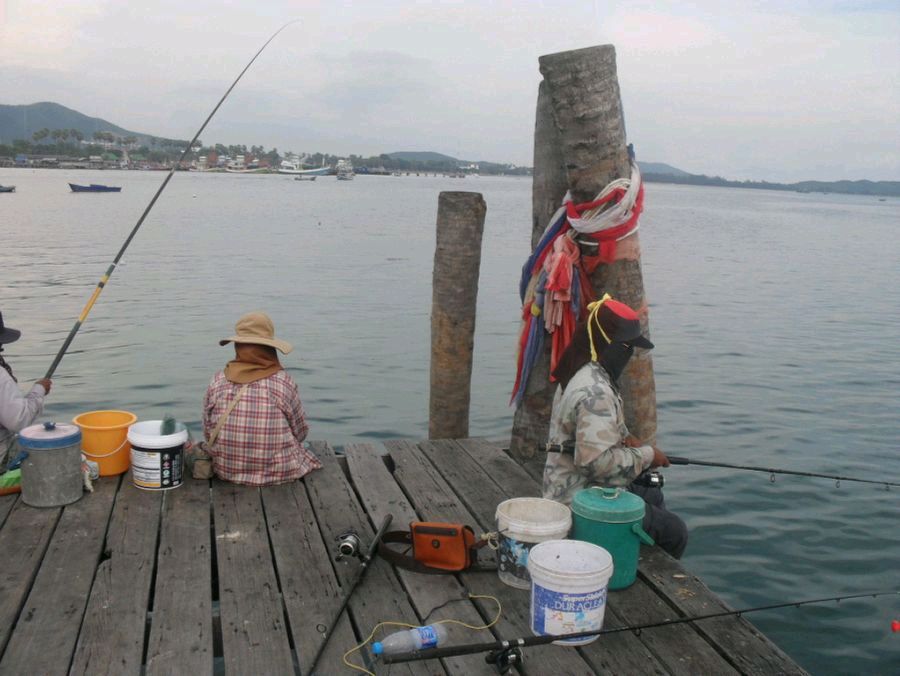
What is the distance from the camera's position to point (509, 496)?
5633 millimetres

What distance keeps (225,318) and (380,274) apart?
7.25 metres

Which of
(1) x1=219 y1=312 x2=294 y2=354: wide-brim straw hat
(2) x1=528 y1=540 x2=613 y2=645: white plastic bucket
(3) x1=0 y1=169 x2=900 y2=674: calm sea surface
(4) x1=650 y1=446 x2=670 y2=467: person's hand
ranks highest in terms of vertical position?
(1) x1=219 y1=312 x2=294 y2=354: wide-brim straw hat

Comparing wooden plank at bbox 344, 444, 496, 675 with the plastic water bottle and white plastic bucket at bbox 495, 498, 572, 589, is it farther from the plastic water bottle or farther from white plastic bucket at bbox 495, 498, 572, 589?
white plastic bucket at bbox 495, 498, 572, 589

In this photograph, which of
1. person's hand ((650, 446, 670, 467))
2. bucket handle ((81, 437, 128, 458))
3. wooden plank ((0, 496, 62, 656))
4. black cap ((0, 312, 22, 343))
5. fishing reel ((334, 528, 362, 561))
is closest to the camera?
wooden plank ((0, 496, 62, 656))

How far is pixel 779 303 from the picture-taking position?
20.5 meters

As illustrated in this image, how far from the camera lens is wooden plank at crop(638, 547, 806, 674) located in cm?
370

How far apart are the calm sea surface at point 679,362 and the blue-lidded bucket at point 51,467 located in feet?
15.1

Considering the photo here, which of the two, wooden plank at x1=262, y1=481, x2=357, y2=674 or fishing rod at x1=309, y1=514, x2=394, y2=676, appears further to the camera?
fishing rod at x1=309, y1=514, x2=394, y2=676

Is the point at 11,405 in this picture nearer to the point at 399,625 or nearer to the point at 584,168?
the point at 399,625

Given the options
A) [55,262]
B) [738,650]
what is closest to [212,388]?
[738,650]

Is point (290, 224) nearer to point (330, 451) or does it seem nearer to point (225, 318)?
point (225, 318)

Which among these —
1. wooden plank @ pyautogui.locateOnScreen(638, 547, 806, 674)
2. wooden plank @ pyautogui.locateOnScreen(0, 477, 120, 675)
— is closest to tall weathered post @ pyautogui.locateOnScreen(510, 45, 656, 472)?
wooden plank @ pyautogui.locateOnScreen(638, 547, 806, 674)

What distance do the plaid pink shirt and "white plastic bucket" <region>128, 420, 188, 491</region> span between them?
0.24 metres

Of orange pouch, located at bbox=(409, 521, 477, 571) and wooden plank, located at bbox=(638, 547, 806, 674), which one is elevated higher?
orange pouch, located at bbox=(409, 521, 477, 571)
